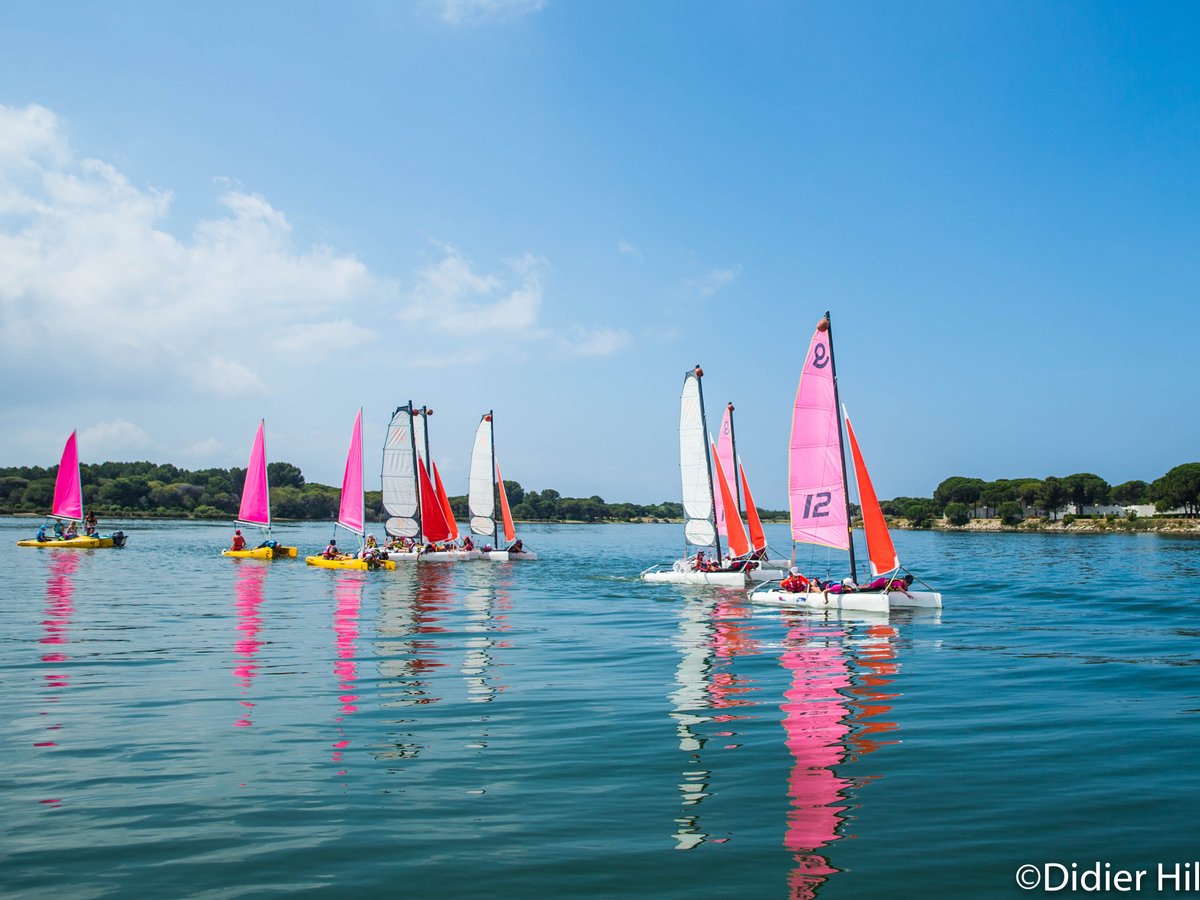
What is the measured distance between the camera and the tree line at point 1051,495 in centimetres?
13925

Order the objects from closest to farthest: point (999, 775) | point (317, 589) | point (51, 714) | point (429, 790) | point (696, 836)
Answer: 1. point (696, 836)
2. point (429, 790)
3. point (999, 775)
4. point (51, 714)
5. point (317, 589)

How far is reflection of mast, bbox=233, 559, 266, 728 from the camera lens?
15898 mm

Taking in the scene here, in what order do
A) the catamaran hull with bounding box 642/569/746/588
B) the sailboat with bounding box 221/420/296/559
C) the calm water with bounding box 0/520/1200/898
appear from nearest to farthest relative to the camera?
the calm water with bounding box 0/520/1200/898
the catamaran hull with bounding box 642/569/746/588
the sailboat with bounding box 221/420/296/559

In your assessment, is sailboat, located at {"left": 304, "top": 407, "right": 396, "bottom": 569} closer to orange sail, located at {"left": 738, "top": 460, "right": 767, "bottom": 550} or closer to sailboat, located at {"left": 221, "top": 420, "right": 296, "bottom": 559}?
sailboat, located at {"left": 221, "top": 420, "right": 296, "bottom": 559}

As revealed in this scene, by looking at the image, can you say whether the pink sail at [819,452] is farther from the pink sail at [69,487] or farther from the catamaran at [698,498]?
the pink sail at [69,487]

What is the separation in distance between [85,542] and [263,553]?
19.5 m

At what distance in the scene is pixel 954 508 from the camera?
173125 millimetres

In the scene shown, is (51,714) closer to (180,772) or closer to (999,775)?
(180,772)

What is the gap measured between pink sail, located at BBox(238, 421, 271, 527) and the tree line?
440 feet

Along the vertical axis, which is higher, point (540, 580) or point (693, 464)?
point (693, 464)

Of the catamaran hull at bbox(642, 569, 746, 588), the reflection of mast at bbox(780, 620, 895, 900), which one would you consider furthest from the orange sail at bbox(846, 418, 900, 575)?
the catamaran hull at bbox(642, 569, 746, 588)

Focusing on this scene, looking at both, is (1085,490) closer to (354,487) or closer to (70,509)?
(354,487)

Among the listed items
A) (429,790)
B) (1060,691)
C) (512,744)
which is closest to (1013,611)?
(1060,691)

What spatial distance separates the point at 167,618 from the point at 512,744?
19486mm
